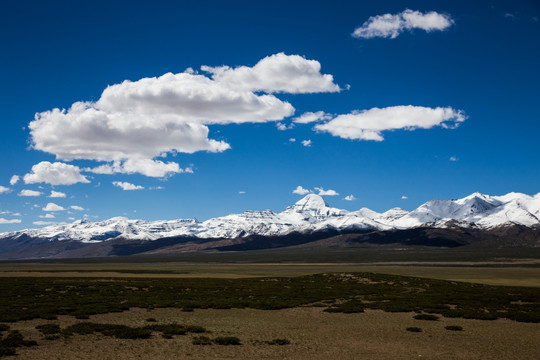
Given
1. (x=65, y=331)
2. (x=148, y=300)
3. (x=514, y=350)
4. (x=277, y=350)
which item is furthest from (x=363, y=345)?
(x=148, y=300)

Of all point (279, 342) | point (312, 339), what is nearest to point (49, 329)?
point (279, 342)

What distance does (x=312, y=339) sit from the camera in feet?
95.2

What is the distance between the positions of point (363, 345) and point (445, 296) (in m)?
28.3

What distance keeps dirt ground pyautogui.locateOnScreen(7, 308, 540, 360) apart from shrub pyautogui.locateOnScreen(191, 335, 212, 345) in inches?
18.5

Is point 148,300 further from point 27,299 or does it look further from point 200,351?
point 200,351

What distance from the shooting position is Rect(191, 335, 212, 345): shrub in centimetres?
2700

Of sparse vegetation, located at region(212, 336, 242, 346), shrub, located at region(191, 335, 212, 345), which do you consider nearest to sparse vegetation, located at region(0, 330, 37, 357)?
shrub, located at region(191, 335, 212, 345)

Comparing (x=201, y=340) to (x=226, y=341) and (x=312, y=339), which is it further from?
(x=312, y=339)

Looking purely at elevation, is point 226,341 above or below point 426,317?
above

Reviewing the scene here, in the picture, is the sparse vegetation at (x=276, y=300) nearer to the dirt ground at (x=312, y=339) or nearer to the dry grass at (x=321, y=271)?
the dirt ground at (x=312, y=339)

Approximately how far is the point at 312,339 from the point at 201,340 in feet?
22.7

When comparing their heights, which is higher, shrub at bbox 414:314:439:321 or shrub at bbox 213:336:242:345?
shrub at bbox 213:336:242:345

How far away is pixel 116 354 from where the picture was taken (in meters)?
24.2

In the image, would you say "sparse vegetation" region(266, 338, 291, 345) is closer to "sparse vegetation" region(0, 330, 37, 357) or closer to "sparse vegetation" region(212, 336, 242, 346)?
"sparse vegetation" region(212, 336, 242, 346)
